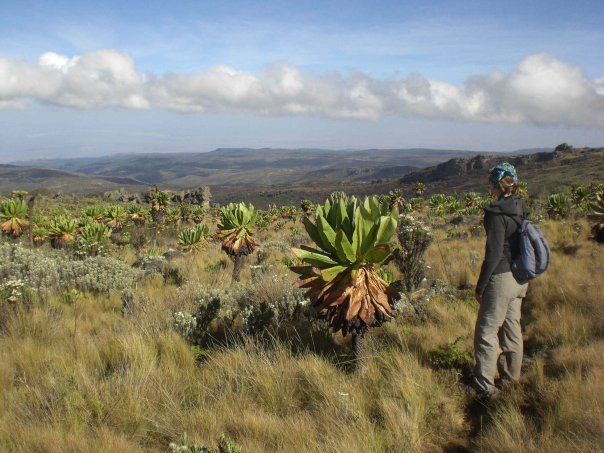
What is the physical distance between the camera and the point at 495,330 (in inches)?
136

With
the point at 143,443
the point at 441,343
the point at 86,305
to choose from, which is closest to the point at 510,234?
the point at 441,343

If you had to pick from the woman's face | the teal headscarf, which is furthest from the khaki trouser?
the teal headscarf

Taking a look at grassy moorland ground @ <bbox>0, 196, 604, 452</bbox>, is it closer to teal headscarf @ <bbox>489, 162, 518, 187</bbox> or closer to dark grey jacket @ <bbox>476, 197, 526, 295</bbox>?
dark grey jacket @ <bbox>476, 197, 526, 295</bbox>

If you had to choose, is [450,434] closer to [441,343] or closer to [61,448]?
[441,343]

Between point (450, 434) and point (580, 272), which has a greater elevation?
point (580, 272)

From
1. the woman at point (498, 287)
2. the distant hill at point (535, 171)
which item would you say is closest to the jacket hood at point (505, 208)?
the woman at point (498, 287)

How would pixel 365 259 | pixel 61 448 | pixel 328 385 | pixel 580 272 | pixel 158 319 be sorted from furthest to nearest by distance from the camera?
pixel 580 272 < pixel 158 319 < pixel 365 259 < pixel 328 385 < pixel 61 448

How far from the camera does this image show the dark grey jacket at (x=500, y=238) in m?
3.40

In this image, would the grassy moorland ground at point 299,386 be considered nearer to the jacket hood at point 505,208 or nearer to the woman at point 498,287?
the woman at point 498,287

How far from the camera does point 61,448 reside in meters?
2.61

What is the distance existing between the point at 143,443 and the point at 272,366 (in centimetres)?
126

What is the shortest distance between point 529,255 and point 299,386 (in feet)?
7.54

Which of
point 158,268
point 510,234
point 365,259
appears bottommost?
point 158,268

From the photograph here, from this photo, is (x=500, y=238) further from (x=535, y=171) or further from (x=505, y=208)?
(x=535, y=171)
